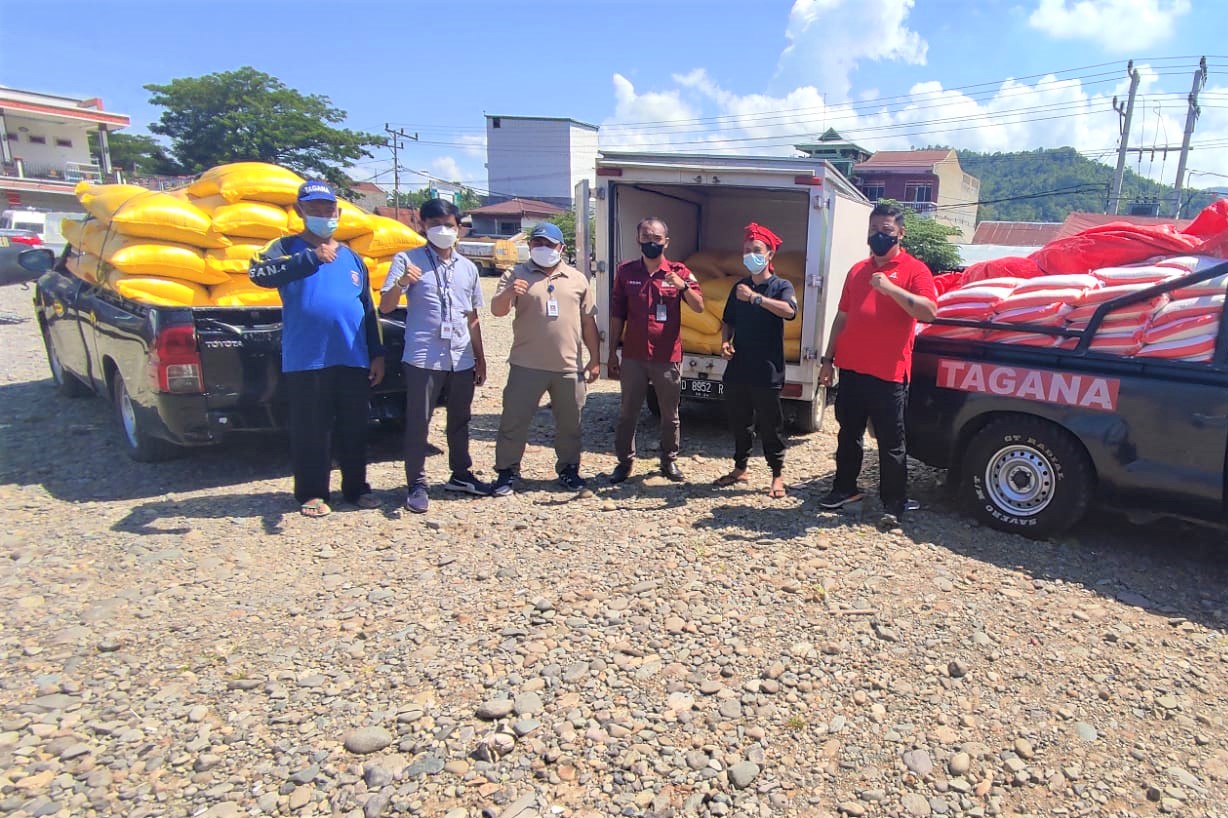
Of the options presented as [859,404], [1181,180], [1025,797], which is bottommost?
[1025,797]

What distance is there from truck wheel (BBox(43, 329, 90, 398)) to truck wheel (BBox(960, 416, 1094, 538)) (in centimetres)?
809

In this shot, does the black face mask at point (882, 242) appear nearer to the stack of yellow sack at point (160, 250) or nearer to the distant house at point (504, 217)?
the stack of yellow sack at point (160, 250)

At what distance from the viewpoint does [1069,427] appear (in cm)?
440

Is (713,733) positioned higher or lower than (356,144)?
lower

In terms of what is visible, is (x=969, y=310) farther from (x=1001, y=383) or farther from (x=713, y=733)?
(x=713, y=733)

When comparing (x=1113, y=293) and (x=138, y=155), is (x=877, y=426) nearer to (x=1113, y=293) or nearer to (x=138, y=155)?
(x=1113, y=293)

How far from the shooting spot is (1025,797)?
259 cm

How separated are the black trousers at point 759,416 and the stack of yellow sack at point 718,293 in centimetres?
119

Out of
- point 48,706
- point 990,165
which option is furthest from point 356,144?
point 990,165

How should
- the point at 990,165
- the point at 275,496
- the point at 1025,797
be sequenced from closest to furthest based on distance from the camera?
1. the point at 1025,797
2. the point at 275,496
3. the point at 990,165

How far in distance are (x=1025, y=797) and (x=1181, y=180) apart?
119 ft

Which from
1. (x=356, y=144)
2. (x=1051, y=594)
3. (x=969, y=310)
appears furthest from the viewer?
(x=356, y=144)

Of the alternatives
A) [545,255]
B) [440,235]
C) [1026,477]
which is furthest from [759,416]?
[440,235]

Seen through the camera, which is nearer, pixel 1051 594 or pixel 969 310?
pixel 1051 594
